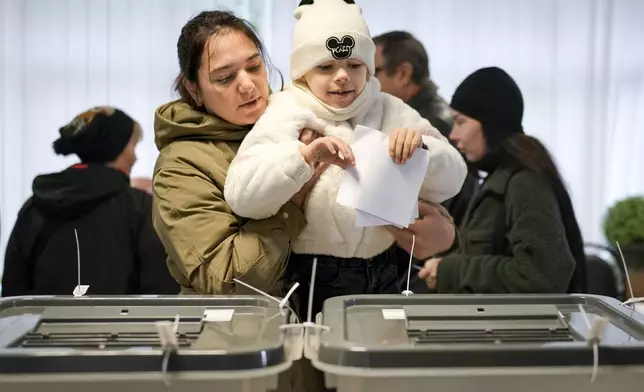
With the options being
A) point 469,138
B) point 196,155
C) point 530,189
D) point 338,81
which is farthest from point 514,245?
point 196,155

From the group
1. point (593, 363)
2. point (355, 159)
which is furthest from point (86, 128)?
point (593, 363)

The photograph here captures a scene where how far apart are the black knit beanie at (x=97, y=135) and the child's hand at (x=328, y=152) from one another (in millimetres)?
1541

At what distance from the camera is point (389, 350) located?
969 mm

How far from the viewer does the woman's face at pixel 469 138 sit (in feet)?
8.14

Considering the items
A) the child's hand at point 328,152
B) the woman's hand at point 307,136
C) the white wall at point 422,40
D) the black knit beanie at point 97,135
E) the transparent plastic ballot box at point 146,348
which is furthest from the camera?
the white wall at point 422,40

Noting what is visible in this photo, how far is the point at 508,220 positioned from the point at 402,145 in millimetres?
1185

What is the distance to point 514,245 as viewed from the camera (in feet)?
7.57

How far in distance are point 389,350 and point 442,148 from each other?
0.47 m

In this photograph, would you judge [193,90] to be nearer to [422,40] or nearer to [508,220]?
[508,220]

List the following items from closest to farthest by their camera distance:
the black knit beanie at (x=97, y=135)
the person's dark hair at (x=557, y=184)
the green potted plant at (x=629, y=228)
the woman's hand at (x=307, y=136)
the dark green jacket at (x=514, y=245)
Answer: the woman's hand at (x=307, y=136)
the dark green jacket at (x=514, y=245)
the person's dark hair at (x=557, y=184)
the black knit beanie at (x=97, y=135)
the green potted plant at (x=629, y=228)

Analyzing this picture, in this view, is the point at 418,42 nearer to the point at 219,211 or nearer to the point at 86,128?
the point at 86,128

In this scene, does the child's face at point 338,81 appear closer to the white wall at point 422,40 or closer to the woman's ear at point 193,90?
the woman's ear at point 193,90

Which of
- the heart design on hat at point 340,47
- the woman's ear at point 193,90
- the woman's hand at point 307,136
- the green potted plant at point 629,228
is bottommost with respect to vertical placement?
the green potted plant at point 629,228

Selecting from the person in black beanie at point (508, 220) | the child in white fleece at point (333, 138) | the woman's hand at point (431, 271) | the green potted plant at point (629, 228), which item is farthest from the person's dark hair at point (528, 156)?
the child in white fleece at point (333, 138)
